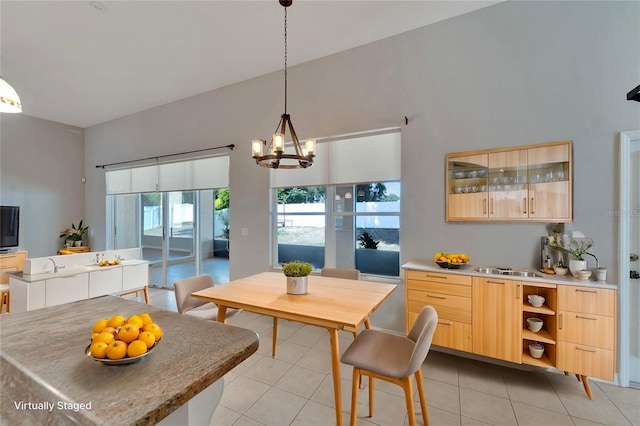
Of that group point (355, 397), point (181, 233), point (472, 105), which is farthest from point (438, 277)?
point (181, 233)

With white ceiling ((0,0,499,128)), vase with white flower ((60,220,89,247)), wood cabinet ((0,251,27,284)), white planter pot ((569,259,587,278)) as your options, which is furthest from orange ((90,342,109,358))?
vase with white flower ((60,220,89,247))

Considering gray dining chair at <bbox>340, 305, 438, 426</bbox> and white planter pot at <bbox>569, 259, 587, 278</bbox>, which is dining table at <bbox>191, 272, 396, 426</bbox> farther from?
white planter pot at <bbox>569, 259, 587, 278</bbox>

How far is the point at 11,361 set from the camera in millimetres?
928

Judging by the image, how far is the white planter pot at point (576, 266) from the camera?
7.09ft

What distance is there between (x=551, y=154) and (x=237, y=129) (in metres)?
3.86

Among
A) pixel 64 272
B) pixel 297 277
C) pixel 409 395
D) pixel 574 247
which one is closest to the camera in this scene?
pixel 409 395

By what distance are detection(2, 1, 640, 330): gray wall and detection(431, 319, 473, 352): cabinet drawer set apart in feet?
2.12

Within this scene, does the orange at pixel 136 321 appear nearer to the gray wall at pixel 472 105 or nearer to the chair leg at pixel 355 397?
the chair leg at pixel 355 397

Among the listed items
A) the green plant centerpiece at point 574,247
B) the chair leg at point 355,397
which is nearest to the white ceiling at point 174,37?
the green plant centerpiece at point 574,247

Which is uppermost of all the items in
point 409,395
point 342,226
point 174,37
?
point 174,37

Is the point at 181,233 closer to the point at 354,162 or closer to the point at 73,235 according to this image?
the point at 73,235

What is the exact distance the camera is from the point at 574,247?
2332 millimetres

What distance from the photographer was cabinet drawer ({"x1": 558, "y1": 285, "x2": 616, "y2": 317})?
1.97 meters

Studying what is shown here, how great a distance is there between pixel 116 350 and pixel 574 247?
10.6 ft
